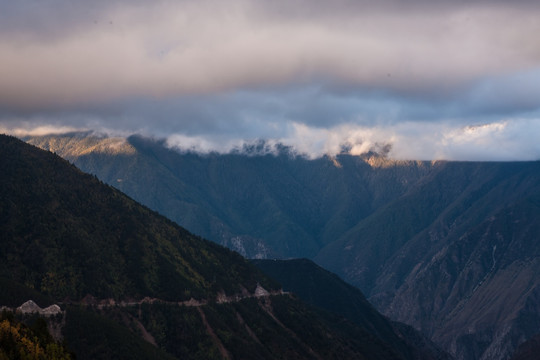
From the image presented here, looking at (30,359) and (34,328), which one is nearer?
(30,359)

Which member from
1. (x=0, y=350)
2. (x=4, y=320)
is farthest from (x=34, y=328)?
(x=0, y=350)

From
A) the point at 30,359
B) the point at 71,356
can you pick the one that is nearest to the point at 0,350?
the point at 30,359

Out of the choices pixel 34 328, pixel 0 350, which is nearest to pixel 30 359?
pixel 0 350

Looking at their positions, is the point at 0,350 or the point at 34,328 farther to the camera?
the point at 34,328

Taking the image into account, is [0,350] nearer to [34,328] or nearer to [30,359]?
[30,359]

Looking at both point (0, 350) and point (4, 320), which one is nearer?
point (0, 350)

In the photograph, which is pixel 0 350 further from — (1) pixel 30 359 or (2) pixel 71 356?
(2) pixel 71 356
